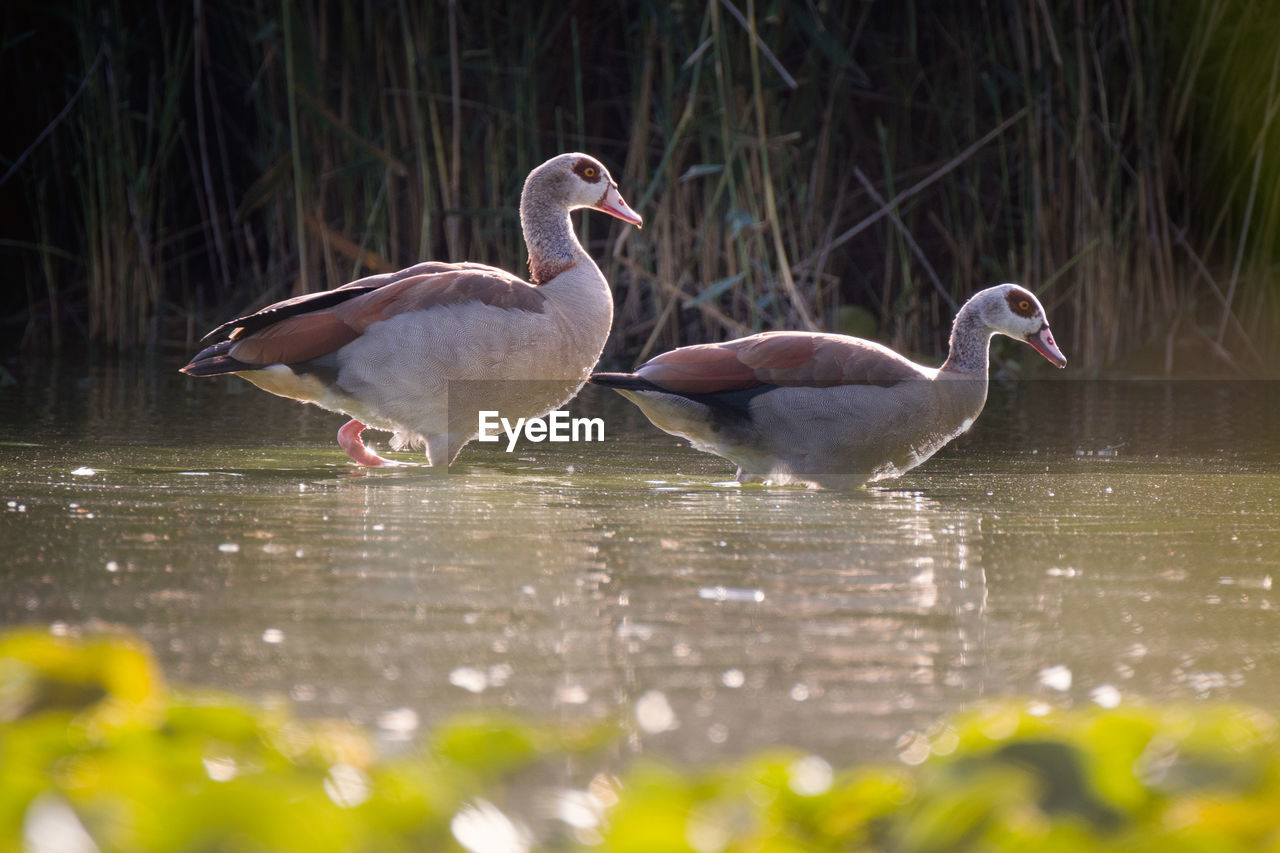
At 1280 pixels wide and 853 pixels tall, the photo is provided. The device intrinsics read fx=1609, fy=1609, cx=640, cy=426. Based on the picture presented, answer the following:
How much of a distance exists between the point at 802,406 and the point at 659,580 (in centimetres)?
226

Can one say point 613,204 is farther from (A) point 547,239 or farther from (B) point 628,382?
(B) point 628,382

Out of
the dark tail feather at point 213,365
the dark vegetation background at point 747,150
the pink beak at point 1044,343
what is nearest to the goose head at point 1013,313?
the pink beak at point 1044,343

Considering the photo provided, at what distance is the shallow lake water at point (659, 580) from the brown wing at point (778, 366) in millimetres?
319

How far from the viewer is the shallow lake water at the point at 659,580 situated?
241cm

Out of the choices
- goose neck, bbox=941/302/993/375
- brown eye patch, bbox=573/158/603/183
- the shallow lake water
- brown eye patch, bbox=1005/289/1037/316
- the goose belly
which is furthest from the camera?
brown eye patch, bbox=573/158/603/183

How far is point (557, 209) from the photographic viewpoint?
20.6ft

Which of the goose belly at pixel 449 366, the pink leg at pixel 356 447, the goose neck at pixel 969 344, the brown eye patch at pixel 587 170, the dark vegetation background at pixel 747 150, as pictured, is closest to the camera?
the goose belly at pixel 449 366

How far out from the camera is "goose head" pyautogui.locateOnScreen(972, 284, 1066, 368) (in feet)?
20.3

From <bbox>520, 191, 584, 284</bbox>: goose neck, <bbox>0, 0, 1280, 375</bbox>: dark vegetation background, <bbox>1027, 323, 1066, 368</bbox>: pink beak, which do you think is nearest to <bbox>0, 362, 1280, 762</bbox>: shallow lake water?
<bbox>1027, 323, 1066, 368</bbox>: pink beak

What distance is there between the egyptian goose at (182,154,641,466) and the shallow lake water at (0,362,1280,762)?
0.22 m

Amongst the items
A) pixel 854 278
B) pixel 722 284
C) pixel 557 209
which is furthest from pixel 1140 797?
pixel 854 278

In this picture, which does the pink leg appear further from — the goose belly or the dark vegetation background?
the dark vegetation background

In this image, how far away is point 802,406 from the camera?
545cm

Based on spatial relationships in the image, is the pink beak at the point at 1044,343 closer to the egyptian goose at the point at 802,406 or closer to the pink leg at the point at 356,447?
the egyptian goose at the point at 802,406
